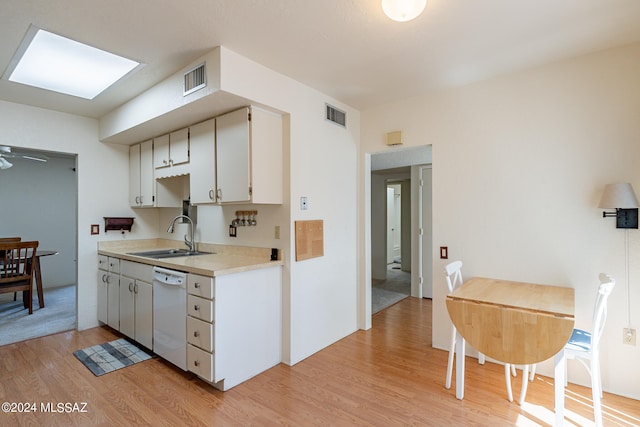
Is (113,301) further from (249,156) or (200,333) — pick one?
(249,156)

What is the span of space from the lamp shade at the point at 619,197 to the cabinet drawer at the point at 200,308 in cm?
279

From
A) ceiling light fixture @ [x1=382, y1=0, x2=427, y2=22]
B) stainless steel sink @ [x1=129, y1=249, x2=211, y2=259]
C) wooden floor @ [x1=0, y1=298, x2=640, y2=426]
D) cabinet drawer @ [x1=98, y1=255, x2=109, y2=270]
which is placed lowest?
wooden floor @ [x1=0, y1=298, x2=640, y2=426]

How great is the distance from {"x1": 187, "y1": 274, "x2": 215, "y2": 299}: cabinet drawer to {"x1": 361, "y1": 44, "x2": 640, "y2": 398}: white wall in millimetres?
2059

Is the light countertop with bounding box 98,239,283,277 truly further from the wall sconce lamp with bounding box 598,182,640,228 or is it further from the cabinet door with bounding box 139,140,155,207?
the wall sconce lamp with bounding box 598,182,640,228

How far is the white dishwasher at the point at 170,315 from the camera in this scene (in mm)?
2455

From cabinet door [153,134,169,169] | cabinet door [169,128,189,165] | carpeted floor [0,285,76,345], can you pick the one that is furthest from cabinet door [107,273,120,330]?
cabinet door [169,128,189,165]

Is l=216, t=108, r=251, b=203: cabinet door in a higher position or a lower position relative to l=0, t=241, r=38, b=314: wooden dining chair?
higher

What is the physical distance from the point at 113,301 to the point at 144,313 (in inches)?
29.7

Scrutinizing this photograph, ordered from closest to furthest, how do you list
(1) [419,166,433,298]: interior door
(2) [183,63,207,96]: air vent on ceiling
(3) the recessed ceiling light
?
1. (3) the recessed ceiling light
2. (2) [183,63,207,96]: air vent on ceiling
3. (1) [419,166,433,298]: interior door

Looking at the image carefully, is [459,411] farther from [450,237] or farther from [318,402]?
[450,237]

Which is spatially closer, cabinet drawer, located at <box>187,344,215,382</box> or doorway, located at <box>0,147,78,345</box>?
cabinet drawer, located at <box>187,344,215,382</box>

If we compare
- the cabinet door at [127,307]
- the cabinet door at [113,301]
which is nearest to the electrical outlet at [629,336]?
the cabinet door at [127,307]

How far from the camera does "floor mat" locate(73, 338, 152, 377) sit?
2.63 m

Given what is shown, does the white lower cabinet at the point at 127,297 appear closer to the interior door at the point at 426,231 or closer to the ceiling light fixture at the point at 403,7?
the ceiling light fixture at the point at 403,7
